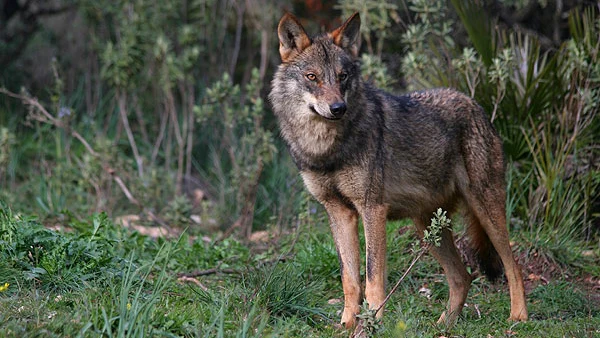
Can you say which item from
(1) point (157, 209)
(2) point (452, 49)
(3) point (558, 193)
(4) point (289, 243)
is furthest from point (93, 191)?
(3) point (558, 193)

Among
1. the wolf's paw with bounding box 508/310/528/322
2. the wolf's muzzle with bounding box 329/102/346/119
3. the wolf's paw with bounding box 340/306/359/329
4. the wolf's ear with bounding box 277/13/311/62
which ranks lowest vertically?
the wolf's paw with bounding box 508/310/528/322

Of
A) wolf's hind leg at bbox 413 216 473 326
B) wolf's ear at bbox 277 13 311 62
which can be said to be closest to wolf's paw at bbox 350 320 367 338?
wolf's hind leg at bbox 413 216 473 326

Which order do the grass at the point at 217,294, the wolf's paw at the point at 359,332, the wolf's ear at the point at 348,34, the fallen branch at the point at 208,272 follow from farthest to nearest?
the fallen branch at the point at 208,272 < the wolf's ear at the point at 348,34 < the wolf's paw at the point at 359,332 < the grass at the point at 217,294

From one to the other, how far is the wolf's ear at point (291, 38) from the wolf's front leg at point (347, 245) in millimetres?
1150

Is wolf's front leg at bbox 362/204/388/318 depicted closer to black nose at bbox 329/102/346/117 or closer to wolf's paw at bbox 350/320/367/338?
wolf's paw at bbox 350/320/367/338

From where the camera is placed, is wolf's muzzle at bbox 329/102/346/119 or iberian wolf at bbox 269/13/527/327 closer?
wolf's muzzle at bbox 329/102/346/119

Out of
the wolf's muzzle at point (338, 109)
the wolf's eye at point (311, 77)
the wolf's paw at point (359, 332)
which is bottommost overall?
the wolf's paw at point (359, 332)

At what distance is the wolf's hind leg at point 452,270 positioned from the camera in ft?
19.3

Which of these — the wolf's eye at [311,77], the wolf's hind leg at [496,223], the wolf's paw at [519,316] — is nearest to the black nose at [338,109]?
the wolf's eye at [311,77]

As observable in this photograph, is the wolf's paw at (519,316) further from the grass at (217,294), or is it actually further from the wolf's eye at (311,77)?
the wolf's eye at (311,77)

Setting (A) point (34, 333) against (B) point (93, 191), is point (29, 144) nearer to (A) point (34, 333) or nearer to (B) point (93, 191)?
(B) point (93, 191)

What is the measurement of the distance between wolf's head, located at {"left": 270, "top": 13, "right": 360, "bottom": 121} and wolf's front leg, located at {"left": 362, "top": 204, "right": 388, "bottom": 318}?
730mm

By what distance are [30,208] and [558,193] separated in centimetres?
582

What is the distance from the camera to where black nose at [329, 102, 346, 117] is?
16.5 feet
